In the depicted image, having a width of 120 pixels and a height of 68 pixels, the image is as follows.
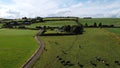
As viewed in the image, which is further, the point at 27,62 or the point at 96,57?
the point at 96,57

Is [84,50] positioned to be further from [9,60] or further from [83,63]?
[9,60]

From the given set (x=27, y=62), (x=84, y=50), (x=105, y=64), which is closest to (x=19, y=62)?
(x=27, y=62)

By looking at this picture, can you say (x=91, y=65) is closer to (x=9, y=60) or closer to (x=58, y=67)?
(x=58, y=67)

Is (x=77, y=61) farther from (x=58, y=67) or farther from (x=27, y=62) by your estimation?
(x=27, y=62)

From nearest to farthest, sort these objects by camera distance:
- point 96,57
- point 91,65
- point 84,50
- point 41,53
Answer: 1. point 91,65
2. point 96,57
3. point 41,53
4. point 84,50

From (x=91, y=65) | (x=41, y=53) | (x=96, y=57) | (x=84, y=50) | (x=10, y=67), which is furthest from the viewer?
(x=84, y=50)

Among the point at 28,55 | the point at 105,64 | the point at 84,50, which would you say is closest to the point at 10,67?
the point at 28,55

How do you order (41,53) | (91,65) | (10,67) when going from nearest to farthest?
(10,67) < (91,65) < (41,53)

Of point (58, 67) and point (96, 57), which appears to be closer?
point (58, 67)

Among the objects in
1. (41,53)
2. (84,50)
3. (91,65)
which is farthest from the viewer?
(84,50)
